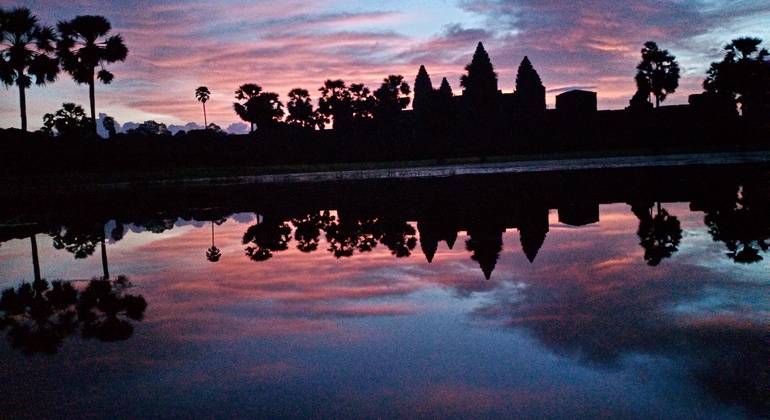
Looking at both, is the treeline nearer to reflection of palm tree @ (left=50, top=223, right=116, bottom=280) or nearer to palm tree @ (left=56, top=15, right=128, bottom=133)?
palm tree @ (left=56, top=15, right=128, bottom=133)

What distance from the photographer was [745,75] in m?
47.3

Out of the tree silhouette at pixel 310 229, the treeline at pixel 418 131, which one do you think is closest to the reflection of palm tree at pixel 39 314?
the tree silhouette at pixel 310 229

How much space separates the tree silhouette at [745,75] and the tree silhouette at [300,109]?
5864 centimetres

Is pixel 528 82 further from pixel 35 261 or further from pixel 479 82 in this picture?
pixel 35 261

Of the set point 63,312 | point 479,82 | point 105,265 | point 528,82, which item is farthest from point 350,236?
point 528,82

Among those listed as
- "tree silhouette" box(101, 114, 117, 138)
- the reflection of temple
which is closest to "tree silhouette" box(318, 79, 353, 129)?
"tree silhouette" box(101, 114, 117, 138)

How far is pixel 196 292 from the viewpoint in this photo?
25.2 feet

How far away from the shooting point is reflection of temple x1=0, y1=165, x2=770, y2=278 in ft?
33.3

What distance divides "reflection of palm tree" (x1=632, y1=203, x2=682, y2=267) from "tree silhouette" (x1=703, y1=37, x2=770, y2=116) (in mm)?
41680

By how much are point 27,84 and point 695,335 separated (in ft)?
148

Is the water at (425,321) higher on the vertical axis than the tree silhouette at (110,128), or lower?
lower

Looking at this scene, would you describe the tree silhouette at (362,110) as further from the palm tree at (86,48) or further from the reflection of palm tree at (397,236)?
the reflection of palm tree at (397,236)

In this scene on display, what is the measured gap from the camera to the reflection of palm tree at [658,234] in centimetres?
867

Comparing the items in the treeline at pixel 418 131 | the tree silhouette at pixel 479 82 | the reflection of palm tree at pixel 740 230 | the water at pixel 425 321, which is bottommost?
the water at pixel 425 321
